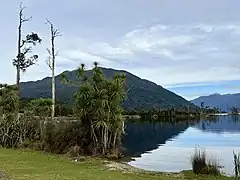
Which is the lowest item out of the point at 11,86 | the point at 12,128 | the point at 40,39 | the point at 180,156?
the point at 180,156

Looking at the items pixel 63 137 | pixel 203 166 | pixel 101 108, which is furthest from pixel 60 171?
pixel 63 137

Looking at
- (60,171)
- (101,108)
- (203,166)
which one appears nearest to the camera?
(60,171)

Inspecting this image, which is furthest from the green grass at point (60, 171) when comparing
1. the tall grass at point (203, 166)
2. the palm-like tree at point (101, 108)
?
the palm-like tree at point (101, 108)

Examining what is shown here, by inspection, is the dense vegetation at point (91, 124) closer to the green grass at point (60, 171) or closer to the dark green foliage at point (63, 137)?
the dark green foliage at point (63, 137)

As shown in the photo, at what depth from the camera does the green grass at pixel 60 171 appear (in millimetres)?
13030

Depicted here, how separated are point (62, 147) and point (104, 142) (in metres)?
2.41

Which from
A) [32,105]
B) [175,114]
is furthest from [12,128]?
[175,114]

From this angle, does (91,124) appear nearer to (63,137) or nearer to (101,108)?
(101,108)

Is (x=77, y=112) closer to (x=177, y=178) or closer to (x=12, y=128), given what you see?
(x=12, y=128)

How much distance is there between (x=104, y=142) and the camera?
22859 mm

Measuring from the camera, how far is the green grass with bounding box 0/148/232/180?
1303 cm

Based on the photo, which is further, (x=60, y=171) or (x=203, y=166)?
(x=203, y=166)

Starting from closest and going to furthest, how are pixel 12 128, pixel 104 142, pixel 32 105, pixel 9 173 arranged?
pixel 9 173, pixel 104 142, pixel 12 128, pixel 32 105

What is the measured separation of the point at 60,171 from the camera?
14422 millimetres
